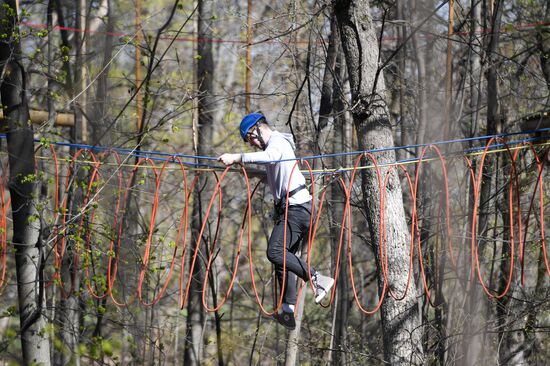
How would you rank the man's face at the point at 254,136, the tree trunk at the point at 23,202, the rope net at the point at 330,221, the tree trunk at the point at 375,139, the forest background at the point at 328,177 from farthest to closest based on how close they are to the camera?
1. the tree trunk at the point at 23,202
2. the tree trunk at the point at 375,139
3. the forest background at the point at 328,177
4. the rope net at the point at 330,221
5. the man's face at the point at 254,136

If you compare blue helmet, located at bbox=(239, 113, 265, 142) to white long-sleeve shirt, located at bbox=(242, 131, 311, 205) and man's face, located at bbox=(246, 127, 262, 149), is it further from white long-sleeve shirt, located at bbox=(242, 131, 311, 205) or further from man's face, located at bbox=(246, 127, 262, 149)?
white long-sleeve shirt, located at bbox=(242, 131, 311, 205)

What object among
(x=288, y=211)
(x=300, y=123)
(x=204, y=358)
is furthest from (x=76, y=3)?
(x=288, y=211)

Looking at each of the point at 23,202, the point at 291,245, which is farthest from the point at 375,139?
→ the point at 23,202

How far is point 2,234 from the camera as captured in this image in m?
8.23

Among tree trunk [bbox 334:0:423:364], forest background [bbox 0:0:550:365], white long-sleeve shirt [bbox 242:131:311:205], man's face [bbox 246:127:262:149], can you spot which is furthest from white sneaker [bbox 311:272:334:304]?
man's face [bbox 246:127:262:149]

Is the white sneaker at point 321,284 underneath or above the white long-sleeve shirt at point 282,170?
underneath

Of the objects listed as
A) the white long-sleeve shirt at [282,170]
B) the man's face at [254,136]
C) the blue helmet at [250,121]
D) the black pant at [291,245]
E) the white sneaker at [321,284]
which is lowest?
the white sneaker at [321,284]

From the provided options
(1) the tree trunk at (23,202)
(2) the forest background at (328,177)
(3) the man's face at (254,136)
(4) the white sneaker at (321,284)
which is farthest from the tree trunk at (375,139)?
(1) the tree trunk at (23,202)

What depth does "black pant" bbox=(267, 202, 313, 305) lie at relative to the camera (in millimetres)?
7216

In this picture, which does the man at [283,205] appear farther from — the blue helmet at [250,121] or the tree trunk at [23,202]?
the tree trunk at [23,202]

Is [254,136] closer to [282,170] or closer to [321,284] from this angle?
[282,170]

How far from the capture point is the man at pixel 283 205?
7.21m

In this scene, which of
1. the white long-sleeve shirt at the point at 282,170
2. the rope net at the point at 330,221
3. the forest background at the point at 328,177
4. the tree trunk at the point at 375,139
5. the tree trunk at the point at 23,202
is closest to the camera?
the white long-sleeve shirt at the point at 282,170

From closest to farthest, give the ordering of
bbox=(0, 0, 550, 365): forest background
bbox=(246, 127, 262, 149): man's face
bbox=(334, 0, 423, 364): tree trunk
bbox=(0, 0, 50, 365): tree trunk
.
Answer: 1. bbox=(246, 127, 262, 149): man's face
2. bbox=(0, 0, 550, 365): forest background
3. bbox=(334, 0, 423, 364): tree trunk
4. bbox=(0, 0, 50, 365): tree trunk
